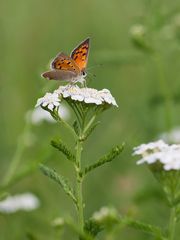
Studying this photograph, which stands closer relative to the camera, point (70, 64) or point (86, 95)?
point (86, 95)

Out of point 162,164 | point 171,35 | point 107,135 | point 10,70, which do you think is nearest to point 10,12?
point 10,70

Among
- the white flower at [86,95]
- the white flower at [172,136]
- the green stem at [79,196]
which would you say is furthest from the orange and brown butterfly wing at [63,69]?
the white flower at [172,136]

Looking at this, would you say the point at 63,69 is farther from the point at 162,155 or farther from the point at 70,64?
the point at 162,155

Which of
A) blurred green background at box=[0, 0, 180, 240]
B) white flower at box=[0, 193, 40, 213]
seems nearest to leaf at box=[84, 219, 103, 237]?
blurred green background at box=[0, 0, 180, 240]

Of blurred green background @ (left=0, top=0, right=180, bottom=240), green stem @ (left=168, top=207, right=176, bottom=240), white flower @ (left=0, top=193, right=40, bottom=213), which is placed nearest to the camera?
green stem @ (left=168, top=207, right=176, bottom=240)

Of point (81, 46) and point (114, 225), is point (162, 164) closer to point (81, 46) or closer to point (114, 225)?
point (114, 225)

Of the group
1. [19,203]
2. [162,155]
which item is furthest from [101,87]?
[162,155]

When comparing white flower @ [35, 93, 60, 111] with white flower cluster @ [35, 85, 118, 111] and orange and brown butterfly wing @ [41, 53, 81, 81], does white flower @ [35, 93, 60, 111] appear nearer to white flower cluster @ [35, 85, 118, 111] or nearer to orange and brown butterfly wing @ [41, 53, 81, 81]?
white flower cluster @ [35, 85, 118, 111]
